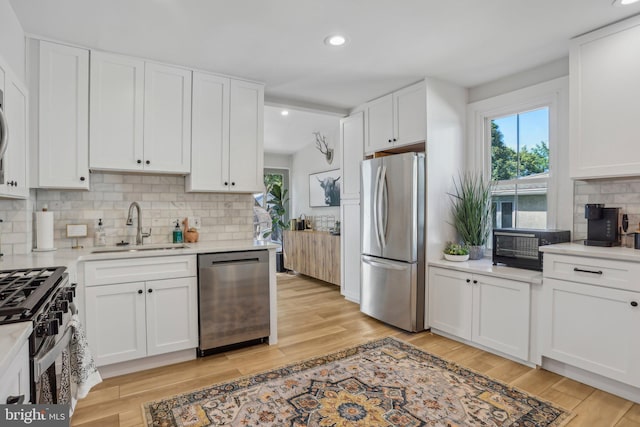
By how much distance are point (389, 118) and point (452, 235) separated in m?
1.41

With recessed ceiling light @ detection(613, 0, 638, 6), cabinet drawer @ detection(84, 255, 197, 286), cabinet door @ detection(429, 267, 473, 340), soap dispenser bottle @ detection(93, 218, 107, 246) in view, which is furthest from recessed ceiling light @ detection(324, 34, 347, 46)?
soap dispenser bottle @ detection(93, 218, 107, 246)

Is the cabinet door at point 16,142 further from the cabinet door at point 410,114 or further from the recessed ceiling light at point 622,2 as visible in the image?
the recessed ceiling light at point 622,2

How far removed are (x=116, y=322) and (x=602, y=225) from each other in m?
3.61

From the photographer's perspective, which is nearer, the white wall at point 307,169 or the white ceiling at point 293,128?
the white ceiling at point 293,128

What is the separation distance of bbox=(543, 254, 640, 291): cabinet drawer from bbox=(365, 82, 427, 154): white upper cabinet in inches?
62.3

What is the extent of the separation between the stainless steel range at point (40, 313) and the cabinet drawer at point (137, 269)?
32.5 inches

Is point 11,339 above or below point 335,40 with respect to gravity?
below

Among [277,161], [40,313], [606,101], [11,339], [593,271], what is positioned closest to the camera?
[11,339]

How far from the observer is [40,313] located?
1212 millimetres

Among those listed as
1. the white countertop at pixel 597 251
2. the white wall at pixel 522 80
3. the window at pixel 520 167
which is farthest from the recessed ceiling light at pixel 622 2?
the white countertop at pixel 597 251

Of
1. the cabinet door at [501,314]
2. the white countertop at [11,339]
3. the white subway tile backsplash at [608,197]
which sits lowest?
the cabinet door at [501,314]

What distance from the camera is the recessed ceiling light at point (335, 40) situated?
8.46 ft

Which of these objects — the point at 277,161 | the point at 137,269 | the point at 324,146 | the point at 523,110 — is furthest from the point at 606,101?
the point at 277,161

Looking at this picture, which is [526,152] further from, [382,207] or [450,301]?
[450,301]
